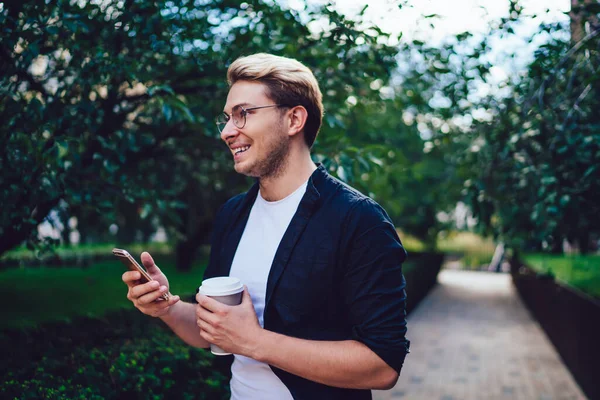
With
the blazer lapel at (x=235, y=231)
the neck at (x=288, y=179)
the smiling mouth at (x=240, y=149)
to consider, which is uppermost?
the smiling mouth at (x=240, y=149)

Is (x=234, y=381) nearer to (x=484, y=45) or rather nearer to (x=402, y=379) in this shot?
(x=484, y=45)

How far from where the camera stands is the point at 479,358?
319 inches

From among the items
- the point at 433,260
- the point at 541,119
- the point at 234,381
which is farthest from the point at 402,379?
the point at 433,260

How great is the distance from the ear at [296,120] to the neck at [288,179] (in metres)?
0.08

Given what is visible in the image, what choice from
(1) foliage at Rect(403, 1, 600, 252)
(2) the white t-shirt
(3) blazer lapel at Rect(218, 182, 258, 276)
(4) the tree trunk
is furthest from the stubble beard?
(4) the tree trunk

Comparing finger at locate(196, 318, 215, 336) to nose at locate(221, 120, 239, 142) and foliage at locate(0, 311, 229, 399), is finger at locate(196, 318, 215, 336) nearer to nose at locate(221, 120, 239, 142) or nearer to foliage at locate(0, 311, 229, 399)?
nose at locate(221, 120, 239, 142)

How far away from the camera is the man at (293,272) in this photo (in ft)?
5.05

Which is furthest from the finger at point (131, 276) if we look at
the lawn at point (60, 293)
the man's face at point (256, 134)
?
the lawn at point (60, 293)

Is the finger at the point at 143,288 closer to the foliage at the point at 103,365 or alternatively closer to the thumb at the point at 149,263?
the thumb at the point at 149,263

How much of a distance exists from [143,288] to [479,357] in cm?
776

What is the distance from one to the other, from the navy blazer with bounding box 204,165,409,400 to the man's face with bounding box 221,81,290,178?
19 centimetres

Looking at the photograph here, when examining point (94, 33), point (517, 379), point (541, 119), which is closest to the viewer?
point (94, 33)

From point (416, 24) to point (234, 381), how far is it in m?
2.78

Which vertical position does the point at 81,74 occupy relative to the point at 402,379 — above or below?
above
